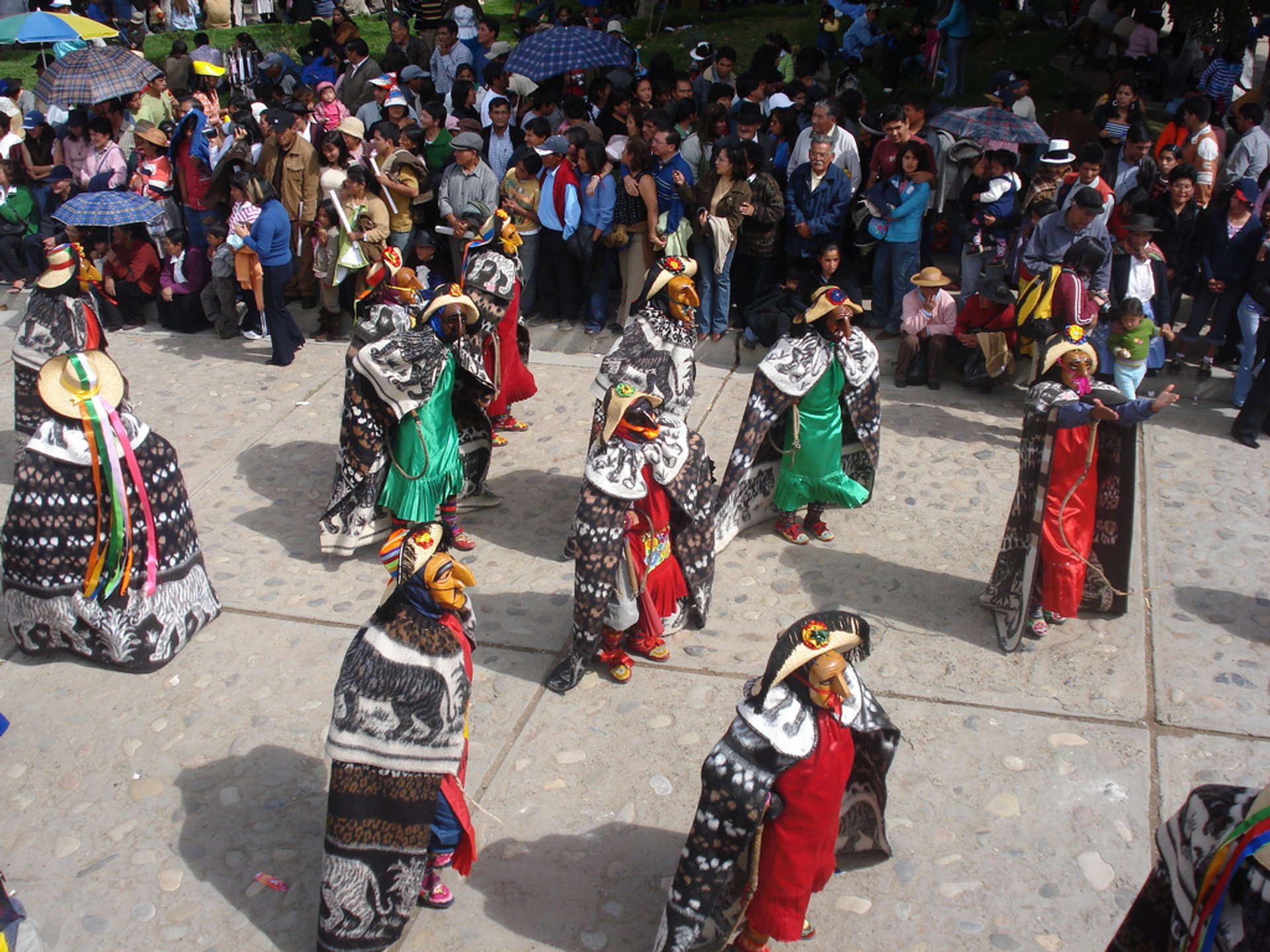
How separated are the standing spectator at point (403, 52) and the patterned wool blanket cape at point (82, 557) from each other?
29.3 ft

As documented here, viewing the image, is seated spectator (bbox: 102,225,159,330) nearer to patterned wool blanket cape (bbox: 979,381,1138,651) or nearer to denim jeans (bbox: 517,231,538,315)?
denim jeans (bbox: 517,231,538,315)

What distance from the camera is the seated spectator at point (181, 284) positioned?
1090 centimetres

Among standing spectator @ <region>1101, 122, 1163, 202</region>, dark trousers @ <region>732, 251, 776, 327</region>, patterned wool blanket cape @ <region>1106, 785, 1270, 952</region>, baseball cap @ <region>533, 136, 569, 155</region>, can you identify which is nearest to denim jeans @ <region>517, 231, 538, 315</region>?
baseball cap @ <region>533, 136, 569, 155</region>

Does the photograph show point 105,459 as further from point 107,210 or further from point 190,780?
point 107,210

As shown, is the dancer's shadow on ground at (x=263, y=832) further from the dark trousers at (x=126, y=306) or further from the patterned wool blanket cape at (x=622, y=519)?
the dark trousers at (x=126, y=306)

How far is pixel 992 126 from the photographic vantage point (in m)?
9.97

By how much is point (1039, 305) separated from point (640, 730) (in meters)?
4.79

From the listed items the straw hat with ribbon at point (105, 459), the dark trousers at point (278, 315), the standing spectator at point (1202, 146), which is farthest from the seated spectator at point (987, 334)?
the straw hat with ribbon at point (105, 459)

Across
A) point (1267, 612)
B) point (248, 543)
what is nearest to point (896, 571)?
point (1267, 612)

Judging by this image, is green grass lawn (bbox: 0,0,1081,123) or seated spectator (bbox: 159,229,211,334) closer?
seated spectator (bbox: 159,229,211,334)

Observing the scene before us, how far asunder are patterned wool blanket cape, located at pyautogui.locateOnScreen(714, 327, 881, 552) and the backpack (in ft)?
5.98

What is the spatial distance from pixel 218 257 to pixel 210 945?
7327 millimetres

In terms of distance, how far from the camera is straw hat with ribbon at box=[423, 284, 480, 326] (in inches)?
280

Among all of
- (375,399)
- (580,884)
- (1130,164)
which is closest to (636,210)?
(375,399)
